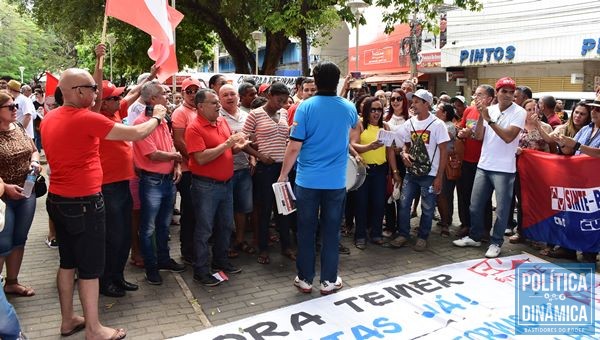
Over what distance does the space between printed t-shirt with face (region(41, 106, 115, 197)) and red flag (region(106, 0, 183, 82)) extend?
152 cm

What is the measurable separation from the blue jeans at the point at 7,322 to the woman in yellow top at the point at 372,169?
379 centimetres

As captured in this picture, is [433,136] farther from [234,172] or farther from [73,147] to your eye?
[73,147]

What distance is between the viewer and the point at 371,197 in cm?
613

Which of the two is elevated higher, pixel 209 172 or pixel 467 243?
pixel 209 172

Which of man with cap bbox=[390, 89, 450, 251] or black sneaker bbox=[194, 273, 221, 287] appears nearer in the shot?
black sneaker bbox=[194, 273, 221, 287]

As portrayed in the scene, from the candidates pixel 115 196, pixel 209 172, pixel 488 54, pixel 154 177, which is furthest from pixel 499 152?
pixel 488 54

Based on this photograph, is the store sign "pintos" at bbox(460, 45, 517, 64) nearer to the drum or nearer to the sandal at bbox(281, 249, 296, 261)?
the drum

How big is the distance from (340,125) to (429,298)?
5.69ft

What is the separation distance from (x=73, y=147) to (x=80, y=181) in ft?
0.81

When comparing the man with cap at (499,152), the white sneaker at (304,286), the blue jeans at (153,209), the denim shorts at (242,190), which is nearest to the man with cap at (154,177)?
the blue jeans at (153,209)

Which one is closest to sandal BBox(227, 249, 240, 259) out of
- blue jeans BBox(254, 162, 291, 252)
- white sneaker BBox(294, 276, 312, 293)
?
blue jeans BBox(254, 162, 291, 252)

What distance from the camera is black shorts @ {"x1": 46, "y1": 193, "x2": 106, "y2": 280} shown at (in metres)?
3.46

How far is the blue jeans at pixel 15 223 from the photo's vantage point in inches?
161

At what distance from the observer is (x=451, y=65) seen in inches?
982
